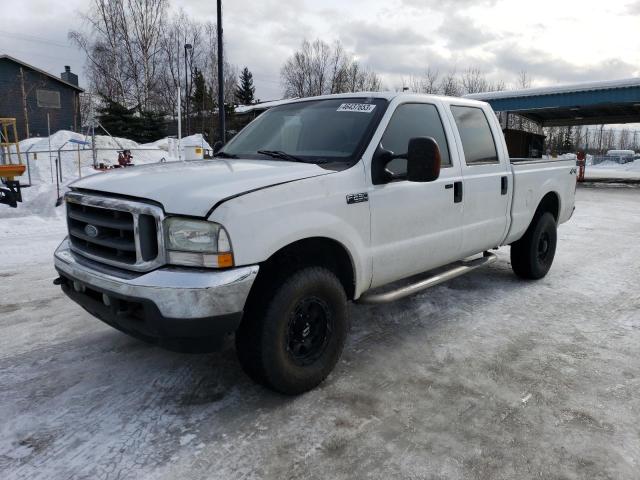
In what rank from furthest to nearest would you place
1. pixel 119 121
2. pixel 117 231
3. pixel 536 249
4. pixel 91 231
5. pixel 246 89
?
pixel 246 89 → pixel 119 121 → pixel 536 249 → pixel 91 231 → pixel 117 231

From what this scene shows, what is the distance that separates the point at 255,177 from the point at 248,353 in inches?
40.2

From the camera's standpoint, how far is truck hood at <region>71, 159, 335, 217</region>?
8.30 ft

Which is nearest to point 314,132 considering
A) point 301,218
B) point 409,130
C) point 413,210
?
point 409,130

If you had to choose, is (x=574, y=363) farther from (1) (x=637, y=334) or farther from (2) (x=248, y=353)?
(2) (x=248, y=353)

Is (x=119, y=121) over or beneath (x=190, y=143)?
over

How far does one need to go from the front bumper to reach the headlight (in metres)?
0.05

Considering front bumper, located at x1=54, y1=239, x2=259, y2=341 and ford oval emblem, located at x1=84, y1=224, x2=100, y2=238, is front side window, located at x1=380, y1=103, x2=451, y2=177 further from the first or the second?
ford oval emblem, located at x1=84, y1=224, x2=100, y2=238

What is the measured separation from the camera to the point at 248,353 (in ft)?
9.32

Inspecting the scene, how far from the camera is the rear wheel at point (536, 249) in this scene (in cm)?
550

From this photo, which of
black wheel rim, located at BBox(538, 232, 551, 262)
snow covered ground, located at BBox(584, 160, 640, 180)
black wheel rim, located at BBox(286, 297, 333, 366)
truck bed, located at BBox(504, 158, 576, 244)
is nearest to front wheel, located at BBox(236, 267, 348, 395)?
black wheel rim, located at BBox(286, 297, 333, 366)

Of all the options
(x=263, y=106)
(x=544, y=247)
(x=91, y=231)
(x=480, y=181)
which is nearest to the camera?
(x=91, y=231)

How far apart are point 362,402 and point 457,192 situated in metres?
1.97

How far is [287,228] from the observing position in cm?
278

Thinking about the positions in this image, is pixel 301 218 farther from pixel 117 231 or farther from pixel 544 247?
pixel 544 247
